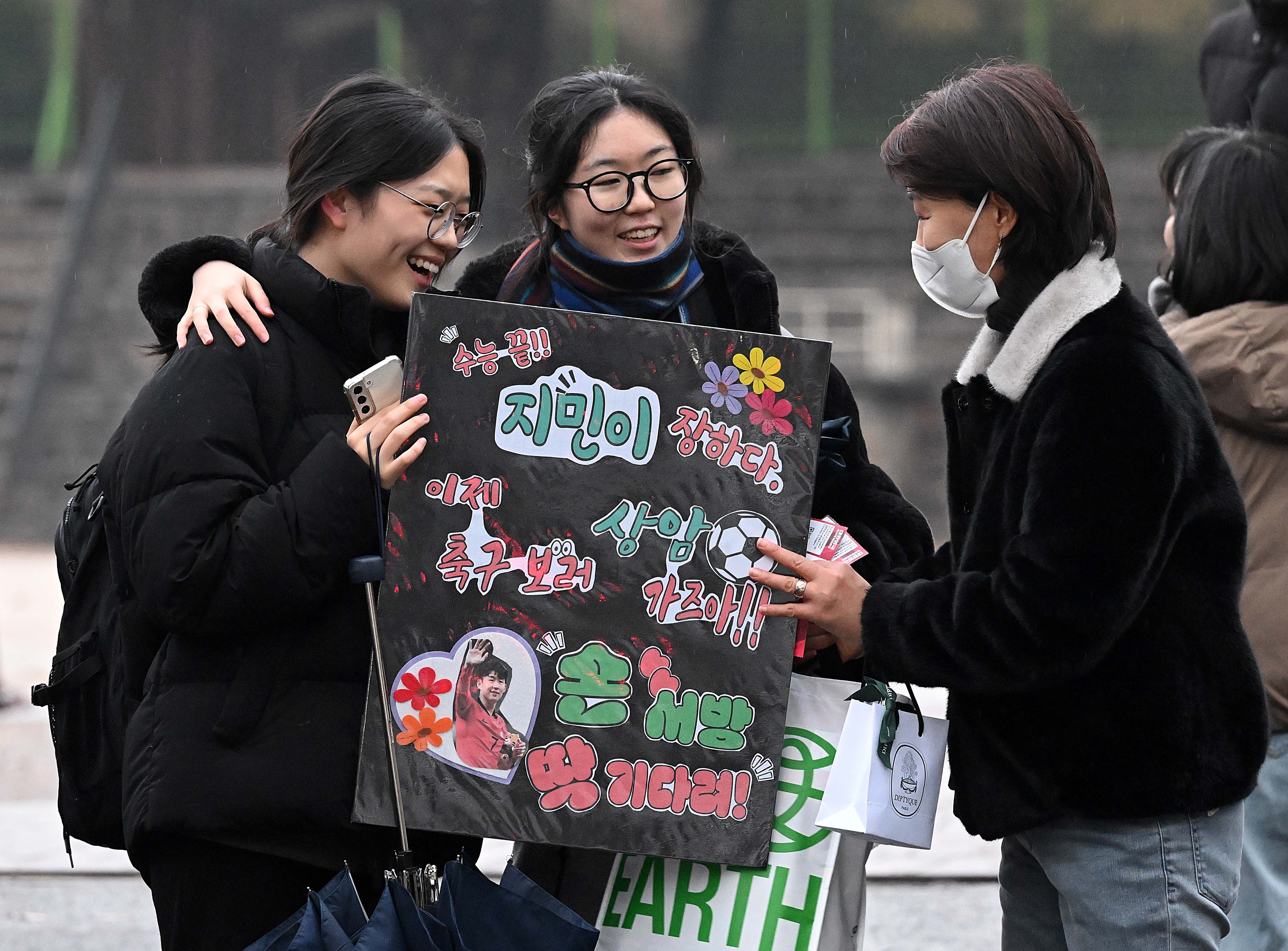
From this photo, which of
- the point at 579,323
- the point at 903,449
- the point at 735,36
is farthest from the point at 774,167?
the point at 579,323

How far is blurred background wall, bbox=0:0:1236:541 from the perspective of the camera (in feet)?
44.4

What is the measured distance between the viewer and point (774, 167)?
1475 cm

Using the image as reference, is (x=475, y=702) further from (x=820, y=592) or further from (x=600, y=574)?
(x=820, y=592)

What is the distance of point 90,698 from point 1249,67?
362cm

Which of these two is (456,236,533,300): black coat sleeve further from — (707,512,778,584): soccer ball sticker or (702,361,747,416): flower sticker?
(707,512,778,584): soccer ball sticker

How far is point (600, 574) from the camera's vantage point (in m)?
2.50

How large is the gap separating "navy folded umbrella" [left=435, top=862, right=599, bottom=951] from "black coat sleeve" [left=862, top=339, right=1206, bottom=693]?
0.68m

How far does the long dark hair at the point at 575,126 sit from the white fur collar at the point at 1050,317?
772mm

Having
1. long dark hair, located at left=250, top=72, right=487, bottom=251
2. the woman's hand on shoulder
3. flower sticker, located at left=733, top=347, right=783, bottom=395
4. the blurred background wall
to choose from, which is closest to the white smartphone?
the woman's hand on shoulder

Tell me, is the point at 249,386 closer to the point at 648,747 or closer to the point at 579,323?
the point at 579,323

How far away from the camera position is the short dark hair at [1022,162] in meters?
2.36

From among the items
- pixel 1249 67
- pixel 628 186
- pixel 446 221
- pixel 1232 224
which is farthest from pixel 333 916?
pixel 1249 67

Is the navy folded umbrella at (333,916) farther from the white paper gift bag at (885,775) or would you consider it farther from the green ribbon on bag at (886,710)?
the green ribbon on bag at (886,710)

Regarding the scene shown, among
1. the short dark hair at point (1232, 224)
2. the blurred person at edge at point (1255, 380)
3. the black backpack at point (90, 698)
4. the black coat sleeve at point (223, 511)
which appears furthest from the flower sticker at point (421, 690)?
the short dark hair at point (1232, 224)
